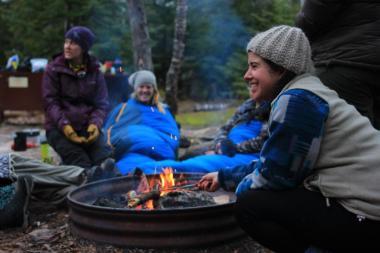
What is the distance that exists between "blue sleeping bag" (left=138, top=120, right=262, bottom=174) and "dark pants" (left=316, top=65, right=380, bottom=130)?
1.36m

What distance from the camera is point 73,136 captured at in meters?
5.07

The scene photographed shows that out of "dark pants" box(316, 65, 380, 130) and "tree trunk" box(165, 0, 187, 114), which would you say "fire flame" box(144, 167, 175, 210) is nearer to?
"dark pants" box(316, 65, 380, 130)

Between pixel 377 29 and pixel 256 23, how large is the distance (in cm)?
1093

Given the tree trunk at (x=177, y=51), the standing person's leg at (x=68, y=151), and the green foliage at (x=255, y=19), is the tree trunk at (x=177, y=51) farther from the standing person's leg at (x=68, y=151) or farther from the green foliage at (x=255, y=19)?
the standing person's leg at (x=68, y=151)

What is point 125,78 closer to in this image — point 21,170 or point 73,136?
point 73,136

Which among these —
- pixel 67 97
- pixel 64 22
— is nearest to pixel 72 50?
pixel 67 97

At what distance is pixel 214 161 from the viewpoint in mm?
4832

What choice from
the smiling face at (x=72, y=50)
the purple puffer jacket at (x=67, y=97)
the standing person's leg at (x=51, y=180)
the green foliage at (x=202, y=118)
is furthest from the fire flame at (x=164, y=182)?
the green foliage at (x=202, y=118)

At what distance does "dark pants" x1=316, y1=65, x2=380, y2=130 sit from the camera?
325cm

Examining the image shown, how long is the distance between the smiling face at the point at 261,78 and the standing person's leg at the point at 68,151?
2851 mm

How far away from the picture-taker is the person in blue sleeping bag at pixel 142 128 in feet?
17.7

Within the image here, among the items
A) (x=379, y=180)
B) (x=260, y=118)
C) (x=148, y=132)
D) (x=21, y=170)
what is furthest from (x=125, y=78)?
(x=379, y=180)

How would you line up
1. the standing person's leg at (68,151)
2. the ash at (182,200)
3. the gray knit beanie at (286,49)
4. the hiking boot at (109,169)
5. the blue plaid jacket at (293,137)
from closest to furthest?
the blue plaid jacket at (293,137) < the gray knit beanie at (286,49) < the ash at (182,200) < the hiking boot at (109,169) < the standing person's leg at (68,151)

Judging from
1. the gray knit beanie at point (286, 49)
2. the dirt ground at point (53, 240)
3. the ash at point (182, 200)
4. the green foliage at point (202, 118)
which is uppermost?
the gray knit beanie at point (286, 49)
